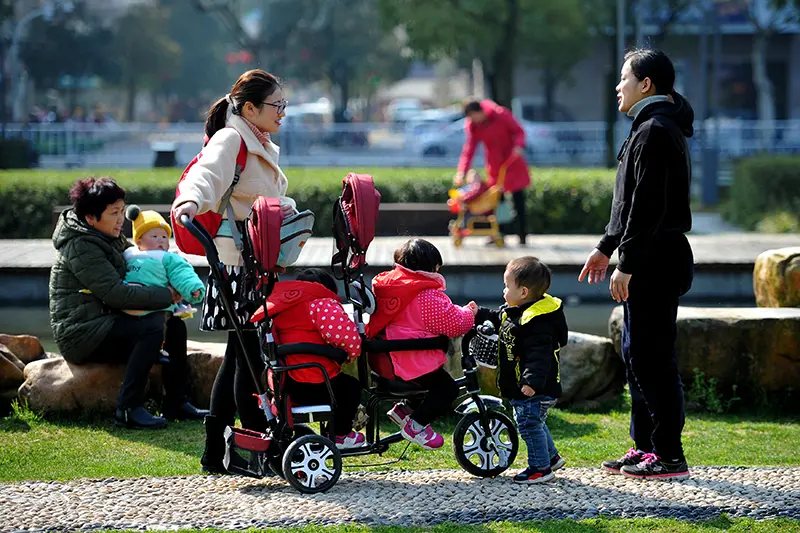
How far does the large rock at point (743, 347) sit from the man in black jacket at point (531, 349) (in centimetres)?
200

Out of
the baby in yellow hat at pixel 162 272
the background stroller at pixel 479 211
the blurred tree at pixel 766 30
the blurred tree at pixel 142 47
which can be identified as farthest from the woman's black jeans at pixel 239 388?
the blurred tree at pixel 142 47

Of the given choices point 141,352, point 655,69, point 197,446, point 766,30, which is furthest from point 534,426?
point 766,30

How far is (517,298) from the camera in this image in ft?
16.3

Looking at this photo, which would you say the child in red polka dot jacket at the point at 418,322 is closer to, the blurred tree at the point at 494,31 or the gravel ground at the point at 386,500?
the gravel ground at the point at 386,500

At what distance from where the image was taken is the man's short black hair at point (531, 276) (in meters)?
4.93

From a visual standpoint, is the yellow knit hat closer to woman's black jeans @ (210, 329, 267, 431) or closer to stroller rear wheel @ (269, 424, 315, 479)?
woman's black jeans @ (210, 329, 267, 431)

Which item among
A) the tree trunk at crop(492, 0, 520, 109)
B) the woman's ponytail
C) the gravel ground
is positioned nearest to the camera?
the gravel ground

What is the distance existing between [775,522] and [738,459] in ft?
3.90

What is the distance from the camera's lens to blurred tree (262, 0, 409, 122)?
44.4 meters

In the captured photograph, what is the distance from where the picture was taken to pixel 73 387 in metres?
6.36

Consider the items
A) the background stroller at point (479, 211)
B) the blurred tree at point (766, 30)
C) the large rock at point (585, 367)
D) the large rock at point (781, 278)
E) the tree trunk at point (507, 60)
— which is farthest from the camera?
the blurred tree at point (766, 30)

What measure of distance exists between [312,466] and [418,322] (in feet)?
2.37

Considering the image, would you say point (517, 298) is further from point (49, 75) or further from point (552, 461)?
point (49, 75)

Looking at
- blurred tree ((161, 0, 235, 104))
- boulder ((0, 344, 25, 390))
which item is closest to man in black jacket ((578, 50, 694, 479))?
boulder ((0, 344, 25, 390))
